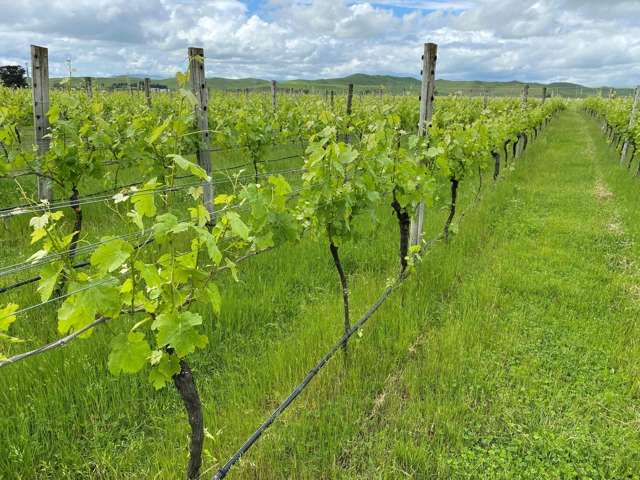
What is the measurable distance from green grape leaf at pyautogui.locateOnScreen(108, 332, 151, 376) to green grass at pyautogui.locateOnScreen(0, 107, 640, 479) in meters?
1.15

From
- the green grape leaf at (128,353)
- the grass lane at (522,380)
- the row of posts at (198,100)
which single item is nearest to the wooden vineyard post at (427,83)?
the row of posts at (198,100)

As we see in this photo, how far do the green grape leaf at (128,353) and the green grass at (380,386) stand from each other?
115 cm

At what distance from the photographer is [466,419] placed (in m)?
3.29

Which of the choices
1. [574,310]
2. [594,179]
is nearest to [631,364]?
[574,310]

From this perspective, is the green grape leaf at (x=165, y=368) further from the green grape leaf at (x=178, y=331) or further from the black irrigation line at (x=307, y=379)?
the black irrigation line at (x=307, y=379)

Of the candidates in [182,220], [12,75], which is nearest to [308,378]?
[182,220]

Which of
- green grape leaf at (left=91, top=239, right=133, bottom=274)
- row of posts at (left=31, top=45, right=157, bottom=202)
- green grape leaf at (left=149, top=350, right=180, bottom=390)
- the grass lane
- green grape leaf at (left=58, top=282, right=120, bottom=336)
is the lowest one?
the grass lane

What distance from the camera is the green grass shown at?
288 centimetres

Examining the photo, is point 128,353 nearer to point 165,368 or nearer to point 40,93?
point 165,368

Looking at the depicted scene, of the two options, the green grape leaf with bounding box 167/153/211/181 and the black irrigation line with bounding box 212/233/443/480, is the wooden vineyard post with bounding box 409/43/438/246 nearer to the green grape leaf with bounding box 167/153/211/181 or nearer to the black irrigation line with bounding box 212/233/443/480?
the black irrigation line with bounding box 212/233/443/480

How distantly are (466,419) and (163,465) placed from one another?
2078 mm

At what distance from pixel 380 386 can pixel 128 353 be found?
2.24 m

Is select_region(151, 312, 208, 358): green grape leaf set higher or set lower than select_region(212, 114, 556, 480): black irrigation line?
higher

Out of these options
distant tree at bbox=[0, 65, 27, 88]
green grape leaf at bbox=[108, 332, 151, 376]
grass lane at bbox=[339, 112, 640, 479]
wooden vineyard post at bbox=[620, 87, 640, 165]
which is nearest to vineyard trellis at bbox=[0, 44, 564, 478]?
green grape leaf at bbox=[108, 332, 151, 376]
